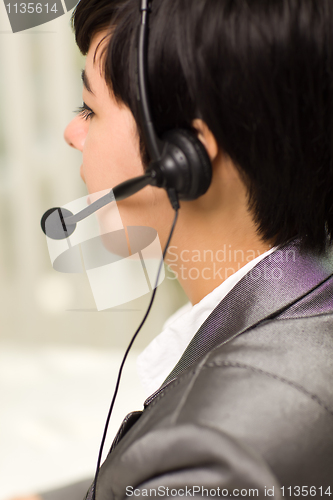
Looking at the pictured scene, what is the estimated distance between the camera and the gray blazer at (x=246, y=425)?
36 cm

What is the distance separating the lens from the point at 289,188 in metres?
0.53

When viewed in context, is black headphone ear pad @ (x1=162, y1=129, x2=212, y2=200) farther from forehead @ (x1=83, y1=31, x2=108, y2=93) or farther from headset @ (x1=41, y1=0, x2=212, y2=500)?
forehead @ (x1=83, y1=31, x2=108, y2=93)

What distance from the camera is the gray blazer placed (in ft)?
1.20

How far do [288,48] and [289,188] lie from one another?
167 millimetres

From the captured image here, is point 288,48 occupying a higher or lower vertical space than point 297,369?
higher

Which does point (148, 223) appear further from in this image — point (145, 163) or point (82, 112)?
point (82, 112)

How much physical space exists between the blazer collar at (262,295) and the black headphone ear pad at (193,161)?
139 mm

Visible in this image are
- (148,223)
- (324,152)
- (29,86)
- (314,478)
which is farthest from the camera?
(29,86)

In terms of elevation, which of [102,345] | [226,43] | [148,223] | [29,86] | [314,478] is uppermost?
[226,43]

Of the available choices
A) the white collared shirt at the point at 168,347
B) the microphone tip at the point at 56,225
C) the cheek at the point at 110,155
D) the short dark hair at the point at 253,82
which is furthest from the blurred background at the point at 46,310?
the short dark hair at the point at 253,82

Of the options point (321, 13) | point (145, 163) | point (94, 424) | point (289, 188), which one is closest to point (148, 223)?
point (145, 163)

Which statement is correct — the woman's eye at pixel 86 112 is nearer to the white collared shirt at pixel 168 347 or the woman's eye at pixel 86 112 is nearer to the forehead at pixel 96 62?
the forehead at pixel 96 62

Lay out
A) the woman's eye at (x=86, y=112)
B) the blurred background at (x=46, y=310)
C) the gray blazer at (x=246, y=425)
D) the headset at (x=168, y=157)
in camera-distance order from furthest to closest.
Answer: the blurred background at (x=46, y=310)
the woman's eye at (x=86, y=112)
the headset at (x=168, y=157)
the gray blazer at (x=246, y=425)

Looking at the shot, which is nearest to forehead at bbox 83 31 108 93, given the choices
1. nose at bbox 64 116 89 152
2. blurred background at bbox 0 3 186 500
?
nose at bbox 64 116 89 152
